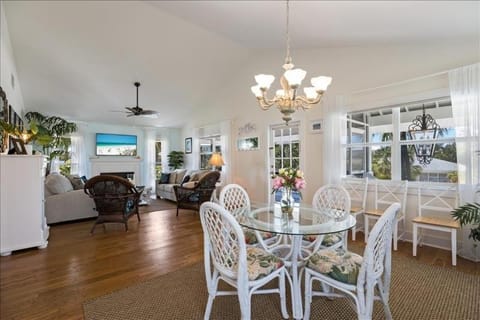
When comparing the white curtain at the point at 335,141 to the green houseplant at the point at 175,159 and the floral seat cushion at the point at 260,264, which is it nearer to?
the floral seat cushion at the point at 260,264

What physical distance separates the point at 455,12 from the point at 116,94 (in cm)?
643

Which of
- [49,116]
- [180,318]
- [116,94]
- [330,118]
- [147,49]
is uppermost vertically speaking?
[147,49]

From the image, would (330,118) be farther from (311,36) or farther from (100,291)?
(100,291)

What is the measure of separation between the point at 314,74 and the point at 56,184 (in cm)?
528

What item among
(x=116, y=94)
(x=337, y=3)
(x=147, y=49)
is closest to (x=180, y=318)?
(x=337, y=3)

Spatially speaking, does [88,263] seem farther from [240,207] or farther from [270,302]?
[270,302]

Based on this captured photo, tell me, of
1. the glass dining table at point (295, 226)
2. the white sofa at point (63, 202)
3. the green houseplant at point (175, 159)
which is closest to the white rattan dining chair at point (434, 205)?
the glass dining table at point (295, 226)

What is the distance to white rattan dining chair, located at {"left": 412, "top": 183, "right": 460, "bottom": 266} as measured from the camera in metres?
2.92

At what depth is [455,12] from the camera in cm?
238

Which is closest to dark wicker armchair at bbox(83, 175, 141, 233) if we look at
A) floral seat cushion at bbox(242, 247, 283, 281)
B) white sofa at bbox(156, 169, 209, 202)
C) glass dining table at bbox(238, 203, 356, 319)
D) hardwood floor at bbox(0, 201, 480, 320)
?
hardwood floor at bbox(0, 201, 480, 320)

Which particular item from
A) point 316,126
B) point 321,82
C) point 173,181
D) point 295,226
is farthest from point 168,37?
point 295,226

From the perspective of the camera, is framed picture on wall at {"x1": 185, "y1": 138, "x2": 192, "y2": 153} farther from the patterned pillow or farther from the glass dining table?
the patterned pillow

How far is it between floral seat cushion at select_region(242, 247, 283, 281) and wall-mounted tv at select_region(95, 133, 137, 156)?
24.7 ft

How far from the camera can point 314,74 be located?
452 centimetres
